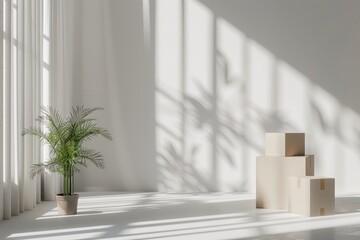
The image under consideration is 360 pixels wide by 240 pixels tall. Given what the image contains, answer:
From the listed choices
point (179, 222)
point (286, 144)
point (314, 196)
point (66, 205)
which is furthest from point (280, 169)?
point (66, 205)

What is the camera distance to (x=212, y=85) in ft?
27.1

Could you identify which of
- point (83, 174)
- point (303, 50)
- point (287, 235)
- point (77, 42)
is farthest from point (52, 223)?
point (303, 50)

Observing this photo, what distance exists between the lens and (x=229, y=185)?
324 inches

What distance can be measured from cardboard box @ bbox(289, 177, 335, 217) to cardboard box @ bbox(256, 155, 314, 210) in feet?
1.07

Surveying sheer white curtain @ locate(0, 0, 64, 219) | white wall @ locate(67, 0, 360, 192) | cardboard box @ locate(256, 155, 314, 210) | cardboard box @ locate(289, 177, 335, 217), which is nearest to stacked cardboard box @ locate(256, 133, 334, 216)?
cardboard box @ locate(256, 155, 314, 210)

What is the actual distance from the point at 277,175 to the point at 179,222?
4.78 feet

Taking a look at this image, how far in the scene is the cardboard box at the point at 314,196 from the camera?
597 cm

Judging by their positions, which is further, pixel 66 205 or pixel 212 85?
pixel 212 85

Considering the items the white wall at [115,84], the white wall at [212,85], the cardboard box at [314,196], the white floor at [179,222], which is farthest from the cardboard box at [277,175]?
the white wall at [115,84]

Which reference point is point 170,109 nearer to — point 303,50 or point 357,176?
A: point 303,50

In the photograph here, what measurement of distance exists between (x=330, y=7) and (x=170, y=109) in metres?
2.46

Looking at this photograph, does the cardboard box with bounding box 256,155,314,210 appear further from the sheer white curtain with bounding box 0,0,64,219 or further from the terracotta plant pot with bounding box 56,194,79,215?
the sheer white curtain with bounding box 0,0,64,219

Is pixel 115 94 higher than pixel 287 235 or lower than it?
higher

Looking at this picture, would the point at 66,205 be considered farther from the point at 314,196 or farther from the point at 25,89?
the point at 314,196
